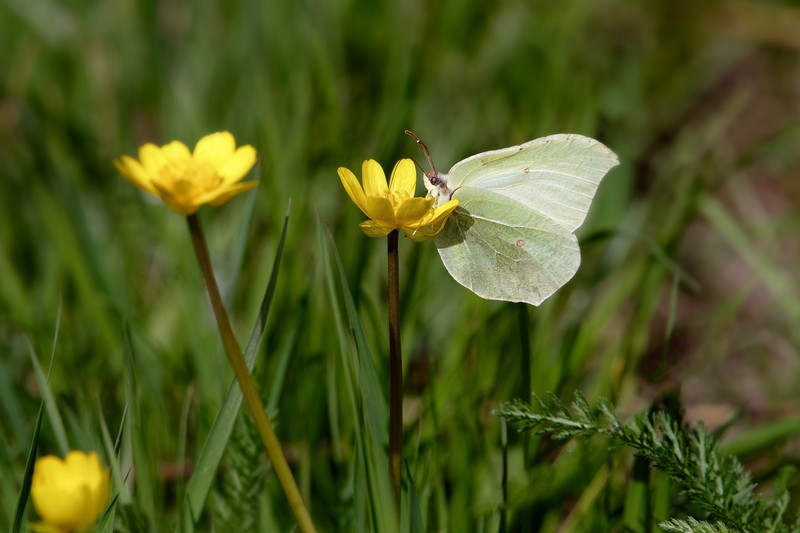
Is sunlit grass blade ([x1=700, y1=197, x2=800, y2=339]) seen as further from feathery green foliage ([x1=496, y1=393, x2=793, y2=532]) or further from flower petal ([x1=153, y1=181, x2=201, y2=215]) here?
flower petal ([x1=153, y1=181, x2=201, y2=215])

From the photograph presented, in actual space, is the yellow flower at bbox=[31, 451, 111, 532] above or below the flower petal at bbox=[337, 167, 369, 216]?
below

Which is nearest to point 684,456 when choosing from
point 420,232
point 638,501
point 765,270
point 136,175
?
point 638,501

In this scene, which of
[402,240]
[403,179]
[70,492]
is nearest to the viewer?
[70,492]

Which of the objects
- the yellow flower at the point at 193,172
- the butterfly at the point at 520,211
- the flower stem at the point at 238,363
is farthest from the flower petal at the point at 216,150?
the butterfly at the point at 520,211

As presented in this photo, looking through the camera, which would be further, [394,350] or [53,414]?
[53,414]

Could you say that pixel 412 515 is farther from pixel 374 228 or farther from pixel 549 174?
Result: pixel 549 174

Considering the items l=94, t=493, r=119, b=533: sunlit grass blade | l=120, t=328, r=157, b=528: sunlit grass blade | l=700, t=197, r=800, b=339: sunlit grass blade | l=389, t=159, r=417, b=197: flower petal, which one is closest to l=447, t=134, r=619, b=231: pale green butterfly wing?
l=389, t=159, r=417, b=197: flower petal
